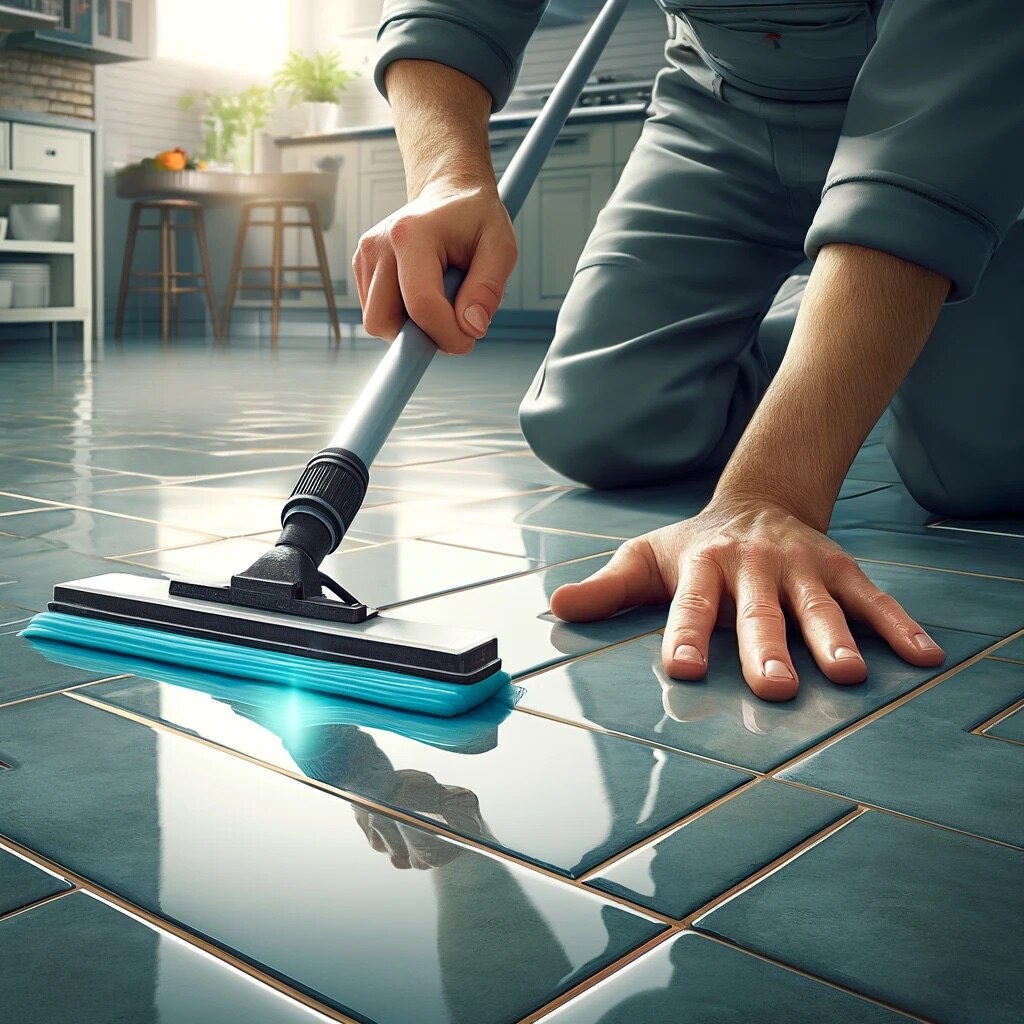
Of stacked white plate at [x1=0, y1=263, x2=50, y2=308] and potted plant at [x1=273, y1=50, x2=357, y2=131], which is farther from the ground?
potted plant at [x1=273, y1=50, x2=357, y2=131]

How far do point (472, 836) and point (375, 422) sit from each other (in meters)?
0.44

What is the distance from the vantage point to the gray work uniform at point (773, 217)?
3.80 feet

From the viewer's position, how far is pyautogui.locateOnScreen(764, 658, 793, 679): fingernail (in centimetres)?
84

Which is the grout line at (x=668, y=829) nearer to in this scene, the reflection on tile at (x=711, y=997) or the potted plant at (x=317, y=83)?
the reflection on tile at (x=711, y=997)

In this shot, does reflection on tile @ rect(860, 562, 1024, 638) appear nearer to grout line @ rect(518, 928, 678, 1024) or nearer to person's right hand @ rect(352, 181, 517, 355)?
person's right hand @ rect(352, 181, 517, 355)

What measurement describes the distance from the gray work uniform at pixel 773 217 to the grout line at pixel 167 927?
0.73 meters

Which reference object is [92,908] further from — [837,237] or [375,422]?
[837,237]

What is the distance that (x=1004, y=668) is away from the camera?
0.93m

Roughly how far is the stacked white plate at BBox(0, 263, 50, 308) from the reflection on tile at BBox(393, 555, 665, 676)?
429 cm

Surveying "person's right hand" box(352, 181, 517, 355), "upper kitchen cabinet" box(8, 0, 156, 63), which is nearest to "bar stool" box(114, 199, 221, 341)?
"upper kitchen cabinet" box(8, 0, 156, 63)

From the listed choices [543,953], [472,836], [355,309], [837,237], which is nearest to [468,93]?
[837,237]

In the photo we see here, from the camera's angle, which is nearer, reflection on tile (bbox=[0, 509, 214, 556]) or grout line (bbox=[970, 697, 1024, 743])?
grout line (bbox=[970, 697, 1024, 743])

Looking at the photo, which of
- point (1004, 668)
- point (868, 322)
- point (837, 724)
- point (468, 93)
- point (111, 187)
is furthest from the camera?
point (111, 187)

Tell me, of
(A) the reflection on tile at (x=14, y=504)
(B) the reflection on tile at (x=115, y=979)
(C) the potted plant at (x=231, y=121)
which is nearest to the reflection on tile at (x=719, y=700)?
(B) the reflection on tile at (x=115, y=979)
